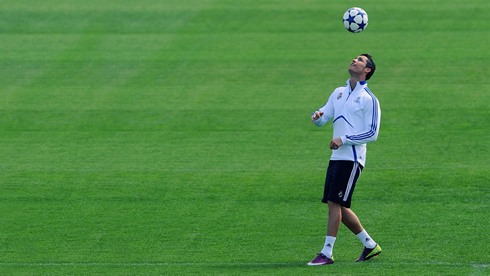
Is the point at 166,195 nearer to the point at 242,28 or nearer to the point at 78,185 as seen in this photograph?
the point at 78,185

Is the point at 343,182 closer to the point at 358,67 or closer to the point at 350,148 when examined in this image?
the point at 350,148

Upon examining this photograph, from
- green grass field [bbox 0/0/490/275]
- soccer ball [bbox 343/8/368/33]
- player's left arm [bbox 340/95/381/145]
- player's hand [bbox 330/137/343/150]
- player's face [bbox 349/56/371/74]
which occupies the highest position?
soccer ball [bbox 343/8/368/33]

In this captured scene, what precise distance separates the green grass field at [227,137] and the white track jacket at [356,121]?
1.12 meters

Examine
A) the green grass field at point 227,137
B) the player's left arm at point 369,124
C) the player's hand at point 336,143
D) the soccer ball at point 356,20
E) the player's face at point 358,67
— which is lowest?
the green grass field at point 227,137

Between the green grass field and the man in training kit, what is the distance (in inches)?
12.1

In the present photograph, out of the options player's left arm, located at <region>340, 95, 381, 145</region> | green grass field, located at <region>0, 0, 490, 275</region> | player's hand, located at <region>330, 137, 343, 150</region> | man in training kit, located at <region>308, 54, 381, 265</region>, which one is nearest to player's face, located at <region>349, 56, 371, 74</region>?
man in training kit, located at <region>308, 54, 381, 265</region>

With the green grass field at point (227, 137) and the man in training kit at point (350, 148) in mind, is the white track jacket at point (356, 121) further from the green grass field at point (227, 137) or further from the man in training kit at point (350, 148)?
the green grass field at point (227, 137)

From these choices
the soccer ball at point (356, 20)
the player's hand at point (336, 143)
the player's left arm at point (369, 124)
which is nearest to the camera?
the player's hand at point (336, 143)

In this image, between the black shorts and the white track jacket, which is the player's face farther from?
the black shorts

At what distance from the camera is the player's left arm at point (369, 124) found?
20.2 ft

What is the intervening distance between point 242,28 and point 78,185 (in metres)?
9.91

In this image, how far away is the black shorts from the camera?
621 centimetres

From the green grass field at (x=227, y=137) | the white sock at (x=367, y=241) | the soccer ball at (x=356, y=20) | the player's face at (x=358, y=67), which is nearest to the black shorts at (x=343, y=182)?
the white sock at (x=367, y=241)

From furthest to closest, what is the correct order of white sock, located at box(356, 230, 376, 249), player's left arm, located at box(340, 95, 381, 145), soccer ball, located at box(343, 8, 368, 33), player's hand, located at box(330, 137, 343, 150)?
soccer ball, located at box(343, 8, 368, 33), white sock, located at box(356, 230, 376, 249), player's left arm, located at box(340, 95, 381, 145), player's hand, located at box(330, 137, 343, 150)
